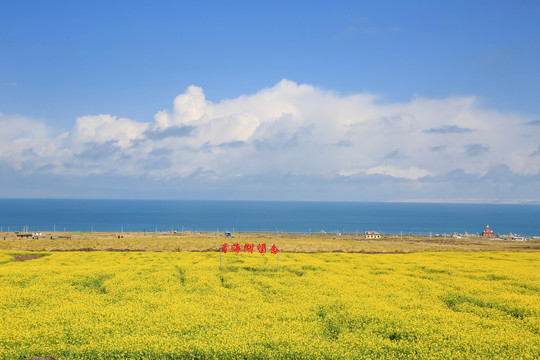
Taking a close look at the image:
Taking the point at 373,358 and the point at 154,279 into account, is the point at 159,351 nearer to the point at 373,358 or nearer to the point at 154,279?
the point at 373,358

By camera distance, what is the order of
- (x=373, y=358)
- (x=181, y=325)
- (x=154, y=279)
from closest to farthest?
(x=373, y=358)
(x=181, y=325)
(x=154, y=279)

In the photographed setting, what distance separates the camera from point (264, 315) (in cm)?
2327

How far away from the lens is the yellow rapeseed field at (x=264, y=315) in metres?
17.9

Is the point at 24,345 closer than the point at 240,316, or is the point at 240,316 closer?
the point at 24,345

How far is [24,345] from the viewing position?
Result: 18.3 m

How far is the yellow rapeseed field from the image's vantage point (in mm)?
17906

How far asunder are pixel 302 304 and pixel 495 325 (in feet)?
41.1

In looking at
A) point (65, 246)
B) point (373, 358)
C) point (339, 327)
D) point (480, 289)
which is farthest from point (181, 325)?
point (65, 246)

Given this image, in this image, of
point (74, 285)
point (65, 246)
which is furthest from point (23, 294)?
point (65, 246)

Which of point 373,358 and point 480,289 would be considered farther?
point 480,289

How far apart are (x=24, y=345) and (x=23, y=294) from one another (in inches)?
463

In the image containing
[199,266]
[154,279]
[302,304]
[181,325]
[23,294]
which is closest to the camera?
→ [181,325]

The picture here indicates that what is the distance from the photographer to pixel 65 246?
86062 millimetres

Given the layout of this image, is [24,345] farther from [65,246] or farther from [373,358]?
[65,246]
